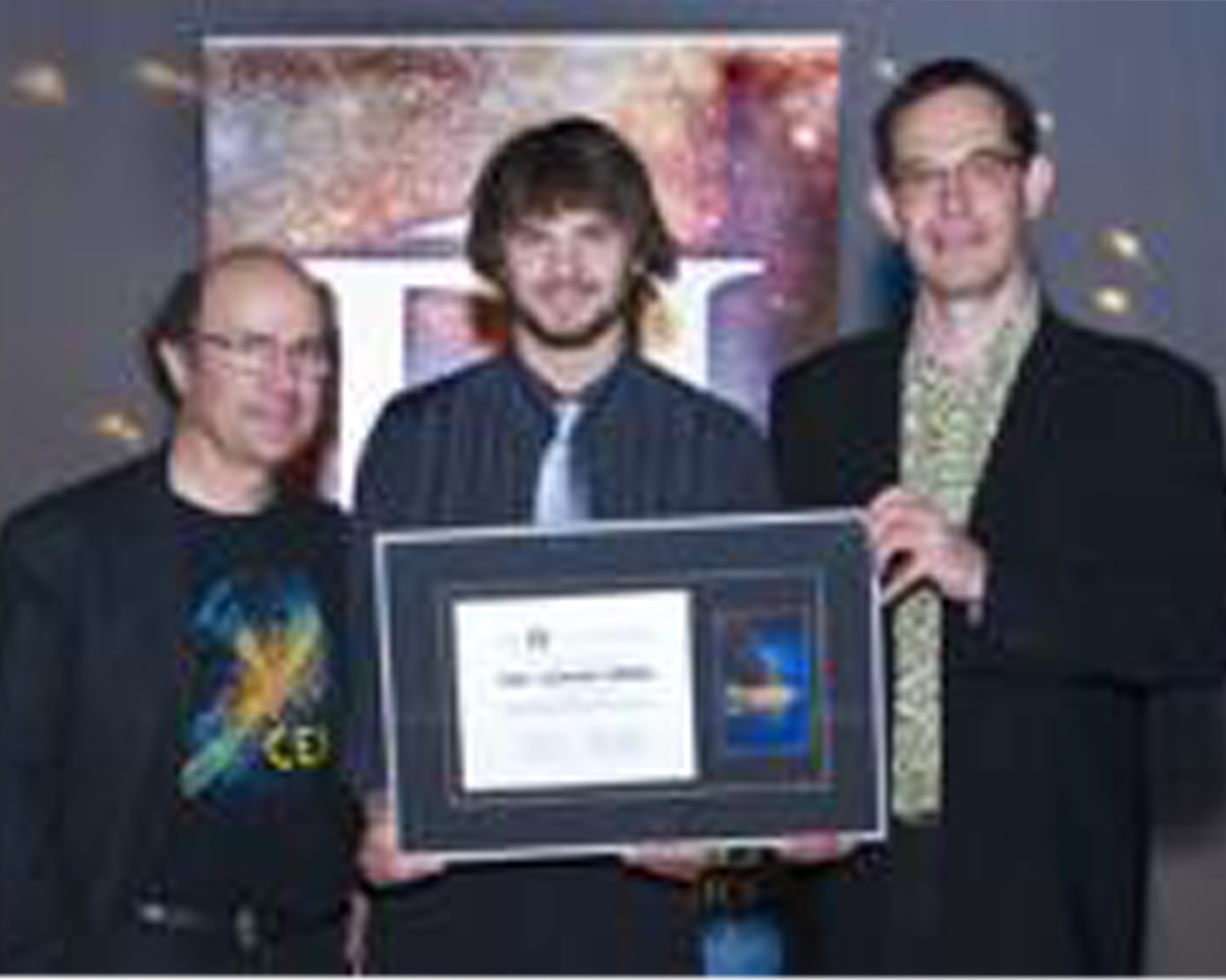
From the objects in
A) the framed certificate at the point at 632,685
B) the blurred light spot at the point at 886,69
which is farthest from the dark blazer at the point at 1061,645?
the blurred light spot at the point at 886,69

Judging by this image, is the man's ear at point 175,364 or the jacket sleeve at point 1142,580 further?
the man's ear at point 175,364

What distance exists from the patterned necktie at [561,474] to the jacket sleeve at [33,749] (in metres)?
0.51

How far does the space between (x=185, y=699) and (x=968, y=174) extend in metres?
0.99

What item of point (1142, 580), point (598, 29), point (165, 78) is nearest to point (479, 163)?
point (598, 29)

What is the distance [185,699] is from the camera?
10.2ft

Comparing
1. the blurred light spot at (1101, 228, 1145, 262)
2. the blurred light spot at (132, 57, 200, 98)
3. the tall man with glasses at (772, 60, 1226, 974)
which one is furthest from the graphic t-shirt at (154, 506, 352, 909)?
the blurred light spot at (1101, 228, 1145, 262)

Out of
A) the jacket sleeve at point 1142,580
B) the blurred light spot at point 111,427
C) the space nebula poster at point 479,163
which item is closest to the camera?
the jacket sleeve at point 1142,580

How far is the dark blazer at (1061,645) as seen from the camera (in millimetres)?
3092

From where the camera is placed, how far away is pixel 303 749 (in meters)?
3.16

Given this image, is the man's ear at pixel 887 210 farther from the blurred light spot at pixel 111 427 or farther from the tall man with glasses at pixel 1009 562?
the blurred light spot at pixel 111 427

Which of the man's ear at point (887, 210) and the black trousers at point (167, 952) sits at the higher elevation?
the man's ear at point (887, 210)

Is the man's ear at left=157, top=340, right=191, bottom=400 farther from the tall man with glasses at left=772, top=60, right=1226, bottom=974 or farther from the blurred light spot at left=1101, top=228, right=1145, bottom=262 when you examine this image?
the blurred light spot at left=1101, top=228, right=1145, bottom=262

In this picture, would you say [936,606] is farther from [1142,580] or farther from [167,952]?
[167,952]

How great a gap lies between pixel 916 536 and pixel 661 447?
0.29 meters
